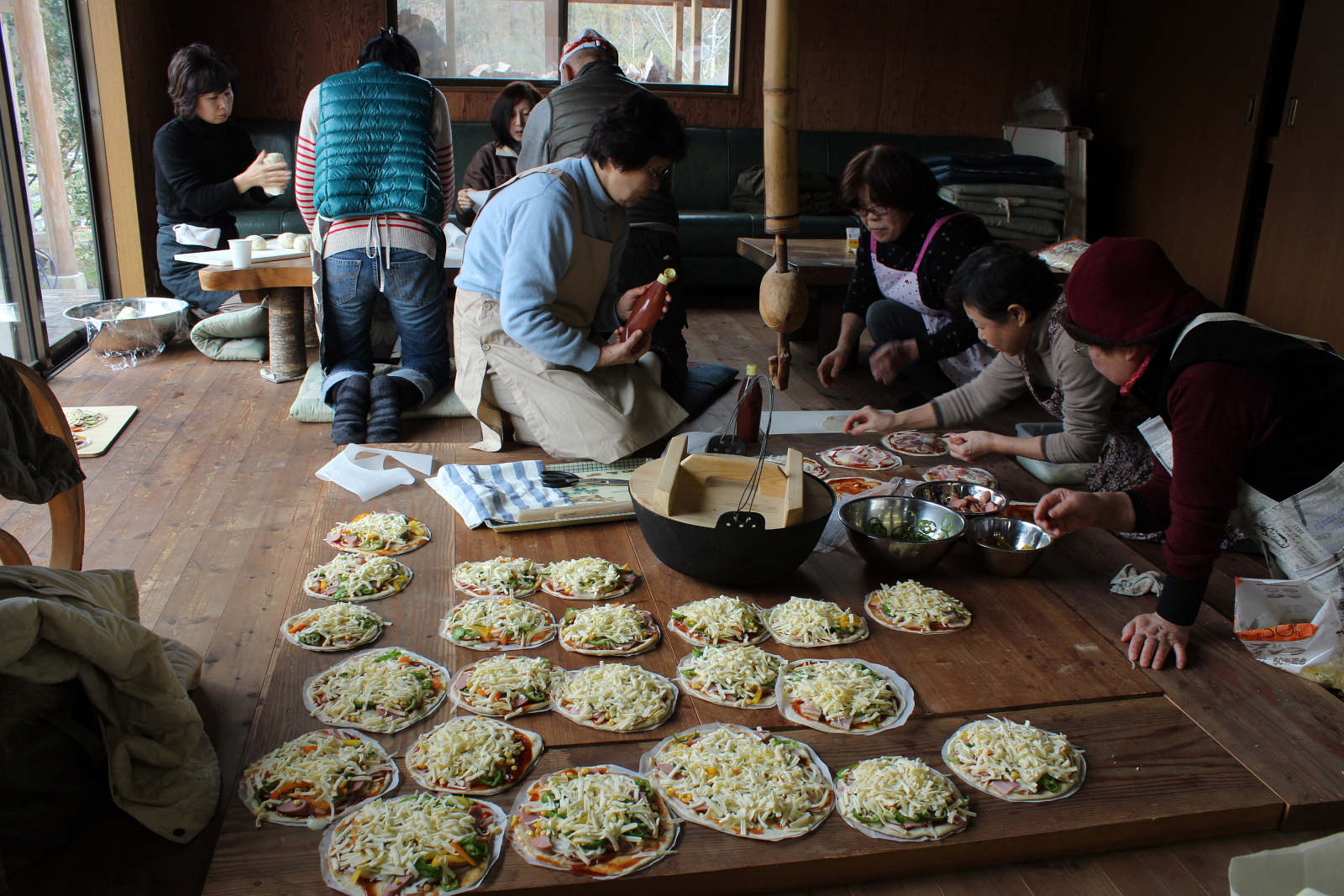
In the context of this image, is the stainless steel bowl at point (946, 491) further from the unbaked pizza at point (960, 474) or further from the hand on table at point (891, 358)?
the hand on table at point (891, 358)

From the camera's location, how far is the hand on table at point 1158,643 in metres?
1.78

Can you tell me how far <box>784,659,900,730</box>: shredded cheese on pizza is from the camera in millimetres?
1603

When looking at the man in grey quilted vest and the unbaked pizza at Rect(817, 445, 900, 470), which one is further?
the man in grey quilted vest

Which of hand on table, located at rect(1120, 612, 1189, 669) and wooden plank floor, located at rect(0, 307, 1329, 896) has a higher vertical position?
hand on table, located at rect(1120, 612, 1189, 669)

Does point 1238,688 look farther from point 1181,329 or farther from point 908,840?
point 908,840

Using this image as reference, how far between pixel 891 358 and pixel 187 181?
3.44 m

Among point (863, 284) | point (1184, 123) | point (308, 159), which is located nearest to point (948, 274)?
point (863, 284)

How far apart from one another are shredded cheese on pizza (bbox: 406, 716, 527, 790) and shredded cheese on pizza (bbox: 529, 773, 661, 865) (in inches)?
3.2

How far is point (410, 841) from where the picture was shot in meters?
1.31

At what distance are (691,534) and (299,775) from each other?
82 cm

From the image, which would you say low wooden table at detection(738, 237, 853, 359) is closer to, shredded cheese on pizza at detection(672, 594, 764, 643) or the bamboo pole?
the bamboo pole

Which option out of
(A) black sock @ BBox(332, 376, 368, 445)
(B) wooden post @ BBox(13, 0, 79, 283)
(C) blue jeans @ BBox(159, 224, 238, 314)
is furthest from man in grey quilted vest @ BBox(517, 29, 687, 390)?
(B) wooden post @ BBox(13, 0, 79, 283)

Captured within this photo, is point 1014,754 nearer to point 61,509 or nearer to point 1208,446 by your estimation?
point 1208,446

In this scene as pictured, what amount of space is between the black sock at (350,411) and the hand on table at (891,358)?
1.91m
